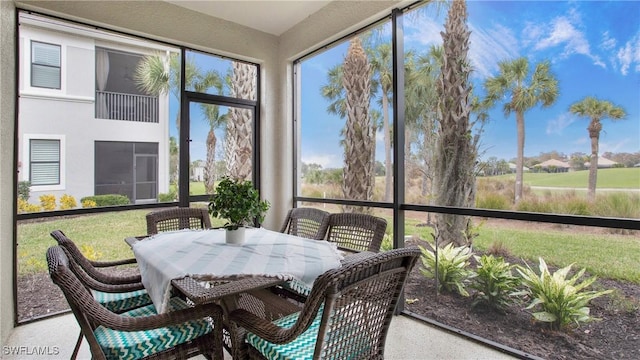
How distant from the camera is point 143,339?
155 cm

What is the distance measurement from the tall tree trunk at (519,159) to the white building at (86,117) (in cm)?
342

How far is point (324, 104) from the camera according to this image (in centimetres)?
396

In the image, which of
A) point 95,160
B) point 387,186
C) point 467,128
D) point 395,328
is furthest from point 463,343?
point 95,160

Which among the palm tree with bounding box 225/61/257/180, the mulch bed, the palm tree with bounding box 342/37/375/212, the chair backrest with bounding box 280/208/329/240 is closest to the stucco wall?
the palm tree with bounding box 225/61/257/180

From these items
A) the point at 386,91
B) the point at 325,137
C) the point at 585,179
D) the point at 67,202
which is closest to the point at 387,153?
the point at 386,91

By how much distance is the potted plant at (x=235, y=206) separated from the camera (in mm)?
2207

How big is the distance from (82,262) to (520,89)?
10.7ft

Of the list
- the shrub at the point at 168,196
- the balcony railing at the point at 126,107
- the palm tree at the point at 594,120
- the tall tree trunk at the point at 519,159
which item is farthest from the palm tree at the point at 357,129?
the balcony railing at the point at 126,107

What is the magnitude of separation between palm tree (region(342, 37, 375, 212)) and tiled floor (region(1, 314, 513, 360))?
52.6 inches

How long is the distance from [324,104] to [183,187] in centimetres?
192

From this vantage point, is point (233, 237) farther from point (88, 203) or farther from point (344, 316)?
point (88, 203)

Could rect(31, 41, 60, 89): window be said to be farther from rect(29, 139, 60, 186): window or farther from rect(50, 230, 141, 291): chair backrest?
rect(50, 230, 141, 291): chair backrest

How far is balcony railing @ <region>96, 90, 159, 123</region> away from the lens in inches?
129

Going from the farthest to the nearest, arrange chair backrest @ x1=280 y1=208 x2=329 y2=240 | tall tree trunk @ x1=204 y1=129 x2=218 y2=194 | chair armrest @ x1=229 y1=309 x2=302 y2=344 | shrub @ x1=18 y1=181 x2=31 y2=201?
tall tree trunk @ x1=204 y1=129 x2=218 y2=194 → shrub @ x1=18 y1=181 x2=31 y2=201 → chair backrest @ x1=280 y1=208 x2=329 y2=240 → chair armrest @ x1=229 y1=309 x2=302 y2=344
